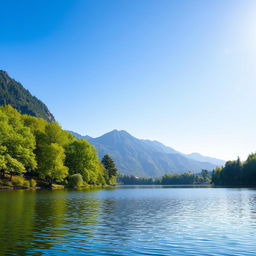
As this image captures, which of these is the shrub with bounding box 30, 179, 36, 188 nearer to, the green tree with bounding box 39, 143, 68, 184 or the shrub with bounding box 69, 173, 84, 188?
the green tree with bounding box 39, 143, 68, 184

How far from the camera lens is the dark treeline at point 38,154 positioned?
277ft

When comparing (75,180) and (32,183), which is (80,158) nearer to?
(75,180)

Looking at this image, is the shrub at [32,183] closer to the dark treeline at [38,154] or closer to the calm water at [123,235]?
the dark treeline at [38,154]

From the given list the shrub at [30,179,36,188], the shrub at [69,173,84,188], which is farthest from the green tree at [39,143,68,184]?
the shrub at [69,173,84,188]

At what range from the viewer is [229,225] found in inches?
1077

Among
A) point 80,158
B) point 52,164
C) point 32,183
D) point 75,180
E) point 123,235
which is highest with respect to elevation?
point 80,158

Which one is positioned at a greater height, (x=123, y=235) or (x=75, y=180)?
(x=123, y=235)

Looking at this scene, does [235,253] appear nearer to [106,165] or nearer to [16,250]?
[16,250]

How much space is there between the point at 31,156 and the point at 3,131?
14.0 meters

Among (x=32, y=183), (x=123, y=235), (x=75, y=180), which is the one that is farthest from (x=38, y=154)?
(x=123, y=235)

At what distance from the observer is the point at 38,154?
343 ft

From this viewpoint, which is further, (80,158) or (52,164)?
(80,158)

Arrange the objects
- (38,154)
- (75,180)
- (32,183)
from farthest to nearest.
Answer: (75,180)
(38,154)
(32,183)

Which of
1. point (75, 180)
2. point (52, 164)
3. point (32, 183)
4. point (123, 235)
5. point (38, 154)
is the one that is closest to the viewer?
point (123, 235)
